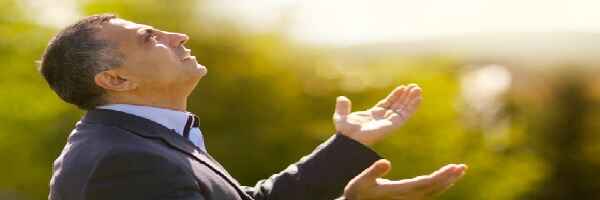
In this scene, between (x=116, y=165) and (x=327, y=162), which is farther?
(x=327, y=162)

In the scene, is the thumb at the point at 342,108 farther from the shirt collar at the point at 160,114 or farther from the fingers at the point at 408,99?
the shirt collar at the point at 160,114

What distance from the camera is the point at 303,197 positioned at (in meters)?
3.33

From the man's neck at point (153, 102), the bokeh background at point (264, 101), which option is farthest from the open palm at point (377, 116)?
the bokeh background at point (264, 101)

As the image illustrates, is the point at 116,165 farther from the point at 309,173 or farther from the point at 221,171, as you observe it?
the point at 309,173

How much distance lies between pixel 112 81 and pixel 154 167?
330mm

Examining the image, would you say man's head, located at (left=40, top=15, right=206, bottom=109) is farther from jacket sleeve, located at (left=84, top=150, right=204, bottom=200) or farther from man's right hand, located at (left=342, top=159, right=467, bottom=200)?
man's right hand, located at (left=342, top=159, right=467, bottom=200)

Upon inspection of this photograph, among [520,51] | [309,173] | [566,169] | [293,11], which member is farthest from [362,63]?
[309,173]

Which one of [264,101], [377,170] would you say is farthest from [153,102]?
[264,101]

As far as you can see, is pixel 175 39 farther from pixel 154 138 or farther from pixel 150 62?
pixel 154 138

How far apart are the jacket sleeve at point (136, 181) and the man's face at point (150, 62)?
0.99 feet

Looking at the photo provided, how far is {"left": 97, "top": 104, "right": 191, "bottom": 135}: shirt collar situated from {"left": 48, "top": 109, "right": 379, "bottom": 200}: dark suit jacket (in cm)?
3

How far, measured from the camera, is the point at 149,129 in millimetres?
3152

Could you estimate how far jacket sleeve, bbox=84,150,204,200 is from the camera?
2930 mm

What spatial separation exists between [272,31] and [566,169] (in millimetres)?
5615
